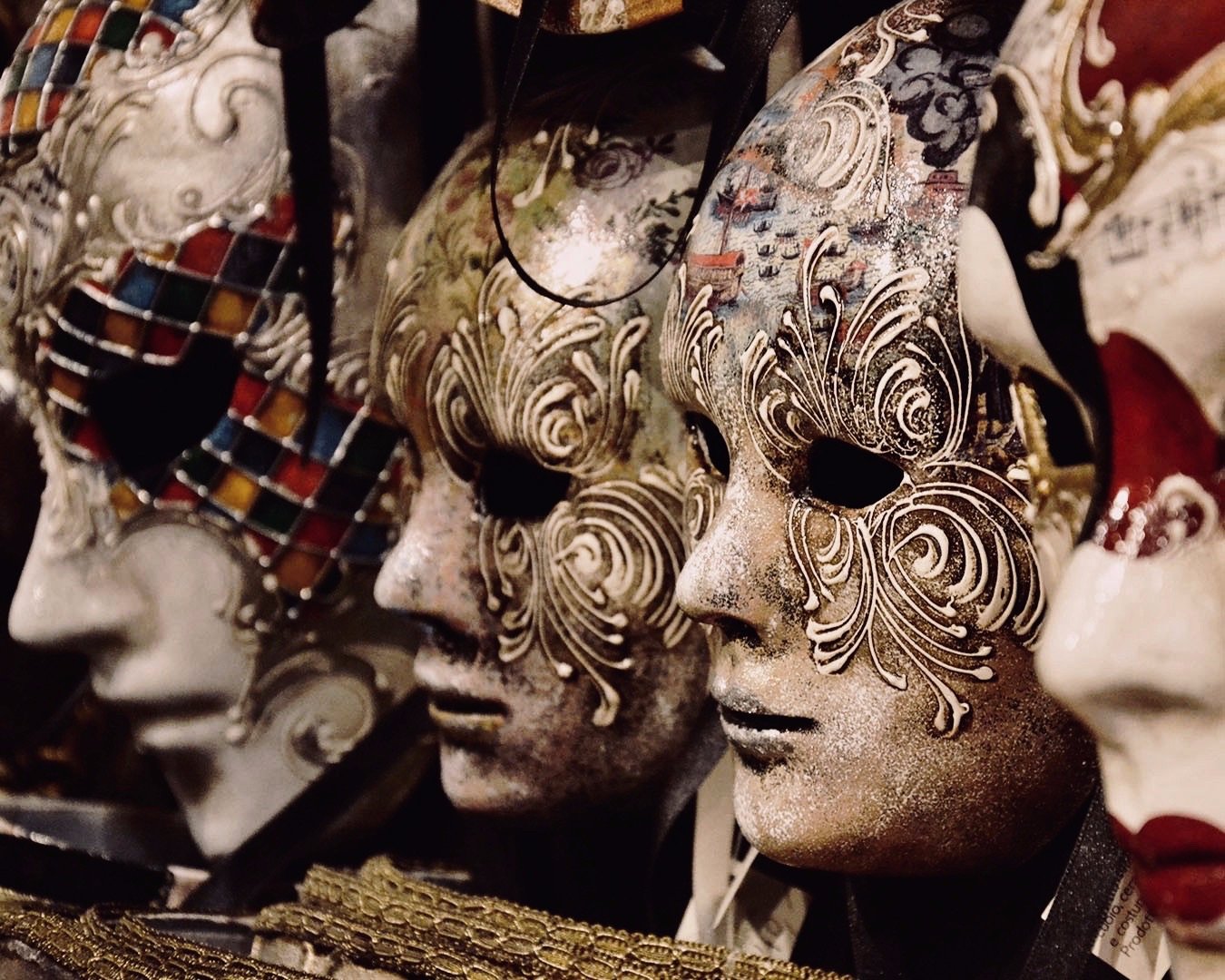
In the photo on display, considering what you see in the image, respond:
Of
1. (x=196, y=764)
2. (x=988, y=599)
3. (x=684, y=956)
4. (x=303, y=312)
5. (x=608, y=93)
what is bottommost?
(x=196, y=764)

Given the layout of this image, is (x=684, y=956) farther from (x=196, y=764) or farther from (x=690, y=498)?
(x=196, y=764)

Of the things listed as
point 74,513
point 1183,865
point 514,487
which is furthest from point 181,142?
point 1183,865

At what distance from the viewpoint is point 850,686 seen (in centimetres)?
96

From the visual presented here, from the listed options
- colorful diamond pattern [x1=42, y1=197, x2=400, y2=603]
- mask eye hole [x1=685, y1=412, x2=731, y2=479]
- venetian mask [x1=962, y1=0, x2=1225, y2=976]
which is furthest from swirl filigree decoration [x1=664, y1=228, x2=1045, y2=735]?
colorful diamond pattern [x1=42, y1=197, x2=400, y2=603]

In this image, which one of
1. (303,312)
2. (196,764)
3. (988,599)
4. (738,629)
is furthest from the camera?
(196,764)

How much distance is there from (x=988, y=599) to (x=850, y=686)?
97mm

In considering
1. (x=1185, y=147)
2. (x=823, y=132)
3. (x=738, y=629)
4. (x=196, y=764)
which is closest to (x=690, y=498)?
(x=738, y=629)

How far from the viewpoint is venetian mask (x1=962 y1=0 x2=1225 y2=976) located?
24.5 inches

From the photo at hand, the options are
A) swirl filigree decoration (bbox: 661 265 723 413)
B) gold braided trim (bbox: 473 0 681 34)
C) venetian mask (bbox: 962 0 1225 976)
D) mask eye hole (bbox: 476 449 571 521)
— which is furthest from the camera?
mask eye hole (bbox: 476 449 571 521)

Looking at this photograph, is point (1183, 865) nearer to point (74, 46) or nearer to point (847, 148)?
point (847, 148)

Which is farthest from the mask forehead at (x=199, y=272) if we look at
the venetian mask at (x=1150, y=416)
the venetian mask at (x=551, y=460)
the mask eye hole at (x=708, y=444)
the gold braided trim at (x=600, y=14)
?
the venetian mask at (x=1150, y=416)

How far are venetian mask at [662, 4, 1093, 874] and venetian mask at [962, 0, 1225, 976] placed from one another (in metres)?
0.22

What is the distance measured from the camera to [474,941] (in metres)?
1.13

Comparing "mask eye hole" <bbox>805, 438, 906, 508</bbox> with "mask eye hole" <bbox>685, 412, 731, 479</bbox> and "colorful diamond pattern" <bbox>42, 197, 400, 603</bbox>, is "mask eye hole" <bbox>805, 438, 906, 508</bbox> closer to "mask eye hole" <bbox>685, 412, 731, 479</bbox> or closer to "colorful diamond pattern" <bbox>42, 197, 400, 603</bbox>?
"mask eye hole" <bbox>685, 412, 731, 479</bbox>
